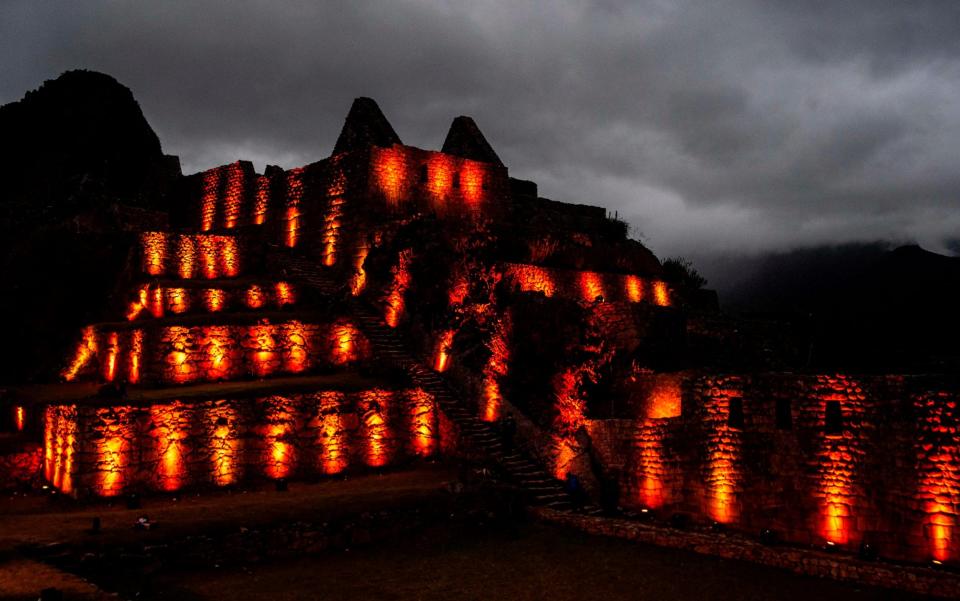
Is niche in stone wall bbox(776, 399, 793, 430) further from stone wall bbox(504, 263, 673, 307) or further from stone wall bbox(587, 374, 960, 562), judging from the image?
stone wall bbox(504, 263, 673, 307)

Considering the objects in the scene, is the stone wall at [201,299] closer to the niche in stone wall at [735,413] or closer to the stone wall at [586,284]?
the stone wall at [586,284]

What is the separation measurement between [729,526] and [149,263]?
872 inches

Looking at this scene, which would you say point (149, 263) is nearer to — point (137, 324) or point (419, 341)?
point (137, 324)

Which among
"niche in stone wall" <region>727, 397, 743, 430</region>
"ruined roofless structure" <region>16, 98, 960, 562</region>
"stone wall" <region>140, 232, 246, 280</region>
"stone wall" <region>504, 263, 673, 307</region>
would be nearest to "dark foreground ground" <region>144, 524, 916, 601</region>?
"ruined roofless structure" <region>16, 98, 960, 562</region>

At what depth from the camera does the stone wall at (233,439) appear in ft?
51.3

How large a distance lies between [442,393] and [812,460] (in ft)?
34.6

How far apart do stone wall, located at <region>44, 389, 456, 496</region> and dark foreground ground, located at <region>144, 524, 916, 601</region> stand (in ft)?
18.9

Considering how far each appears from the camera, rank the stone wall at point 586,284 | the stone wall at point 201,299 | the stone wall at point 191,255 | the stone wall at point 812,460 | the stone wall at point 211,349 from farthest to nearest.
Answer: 1. the stone wall at point 586,284
2. the stone wall at point 191,255
3. the stone wall at point 201,299
4. the stone wall at point 211,349
5. the stone wall at point 812,460

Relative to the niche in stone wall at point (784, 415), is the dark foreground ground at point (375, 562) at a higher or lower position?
lower

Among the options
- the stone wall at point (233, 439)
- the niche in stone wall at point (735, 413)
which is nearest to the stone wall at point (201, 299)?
the stone wall at point (233, 439)

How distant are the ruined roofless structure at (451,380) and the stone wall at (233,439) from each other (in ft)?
0.18

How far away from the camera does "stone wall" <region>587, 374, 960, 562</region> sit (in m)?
12.5

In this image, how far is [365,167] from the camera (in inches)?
1163

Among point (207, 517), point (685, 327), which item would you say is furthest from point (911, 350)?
point (207, 517)
